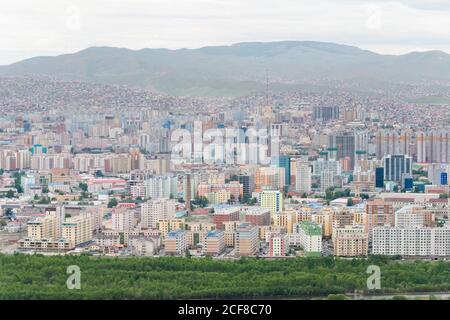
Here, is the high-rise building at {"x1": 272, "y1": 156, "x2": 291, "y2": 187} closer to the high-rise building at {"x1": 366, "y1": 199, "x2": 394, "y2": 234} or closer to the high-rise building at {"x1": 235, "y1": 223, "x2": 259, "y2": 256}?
the high-rise building at {"x1": 366, "y1": 199, "x2": 394, "y2": 234}

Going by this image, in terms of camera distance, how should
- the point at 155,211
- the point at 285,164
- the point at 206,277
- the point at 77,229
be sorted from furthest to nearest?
the point at 285,164 < the point at 155,211 < the point at 77,229 < the point at 206,277

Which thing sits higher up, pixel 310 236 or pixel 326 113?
pixel 326 113

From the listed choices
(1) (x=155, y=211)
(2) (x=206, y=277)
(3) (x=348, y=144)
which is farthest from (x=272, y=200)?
(2) (x=206, y=277)

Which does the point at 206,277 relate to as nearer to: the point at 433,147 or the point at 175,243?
the point at 175,243

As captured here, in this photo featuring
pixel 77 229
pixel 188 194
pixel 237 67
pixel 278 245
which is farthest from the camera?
pixel 188 194

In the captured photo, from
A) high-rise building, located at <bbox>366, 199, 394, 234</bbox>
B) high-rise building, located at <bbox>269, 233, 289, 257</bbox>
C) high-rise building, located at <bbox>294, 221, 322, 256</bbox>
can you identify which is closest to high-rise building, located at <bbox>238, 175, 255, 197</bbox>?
high-rise building, located at <bbox>366, 199, 394, 234</bbox>

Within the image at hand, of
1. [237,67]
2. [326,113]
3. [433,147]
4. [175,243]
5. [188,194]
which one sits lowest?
[175,243]
